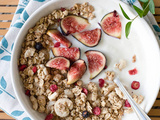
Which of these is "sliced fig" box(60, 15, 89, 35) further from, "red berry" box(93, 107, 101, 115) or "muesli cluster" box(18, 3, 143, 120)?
"red berry" box(93, 107, 101, 115)

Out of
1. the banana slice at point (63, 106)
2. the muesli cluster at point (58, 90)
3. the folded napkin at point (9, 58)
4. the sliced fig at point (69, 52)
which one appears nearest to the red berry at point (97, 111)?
the muesli cluster at point (58, 90)

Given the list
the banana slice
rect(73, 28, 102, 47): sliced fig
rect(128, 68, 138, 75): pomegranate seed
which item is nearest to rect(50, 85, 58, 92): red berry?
the banana slice

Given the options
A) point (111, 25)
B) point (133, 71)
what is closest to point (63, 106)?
point (133, 71)

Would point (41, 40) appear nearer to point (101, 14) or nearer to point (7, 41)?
point (7, 41)

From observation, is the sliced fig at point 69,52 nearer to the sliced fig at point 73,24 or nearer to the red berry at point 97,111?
the sliced fig at point 73,24

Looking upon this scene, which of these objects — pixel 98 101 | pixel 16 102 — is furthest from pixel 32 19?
pixel 98 101

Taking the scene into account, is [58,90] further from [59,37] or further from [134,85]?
[134,85]

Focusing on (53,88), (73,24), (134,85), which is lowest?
(53,88)

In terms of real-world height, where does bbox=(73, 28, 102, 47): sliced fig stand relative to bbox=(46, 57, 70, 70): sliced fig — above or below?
above
